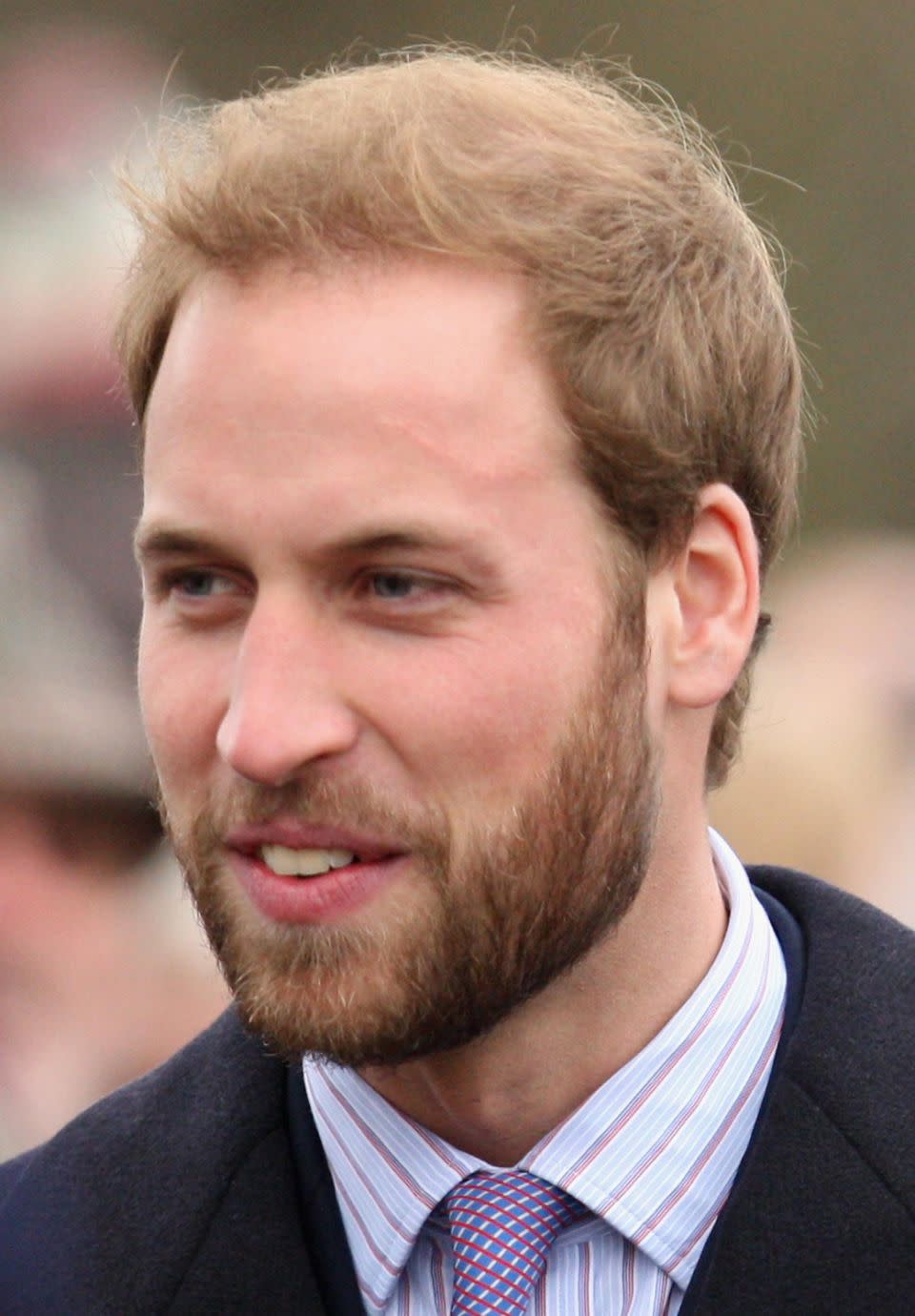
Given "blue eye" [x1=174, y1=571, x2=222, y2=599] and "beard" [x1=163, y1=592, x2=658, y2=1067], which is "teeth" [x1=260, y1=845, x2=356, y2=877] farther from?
"blue eye" [x1=174, y1=571, x2=222, y2=599]

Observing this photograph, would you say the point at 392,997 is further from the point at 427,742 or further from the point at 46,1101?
the point at 46,1101

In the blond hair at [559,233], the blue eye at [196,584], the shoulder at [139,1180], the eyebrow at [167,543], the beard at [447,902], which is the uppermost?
the blond hair at [559,233]

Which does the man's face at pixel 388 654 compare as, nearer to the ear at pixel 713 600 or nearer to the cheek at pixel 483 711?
the cheek at pixel 483 711

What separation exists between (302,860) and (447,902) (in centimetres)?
17

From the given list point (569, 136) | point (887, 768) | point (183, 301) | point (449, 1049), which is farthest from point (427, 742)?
point (887, 768)

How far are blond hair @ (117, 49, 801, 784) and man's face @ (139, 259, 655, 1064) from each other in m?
0.05

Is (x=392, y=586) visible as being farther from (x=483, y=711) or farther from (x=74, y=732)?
(x=74, y=732)

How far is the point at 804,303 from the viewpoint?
19.8ft

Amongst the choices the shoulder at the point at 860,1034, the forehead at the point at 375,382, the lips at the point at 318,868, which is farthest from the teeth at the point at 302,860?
the shoulder at the point at 860,1034

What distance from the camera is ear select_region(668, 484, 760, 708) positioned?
234 cm

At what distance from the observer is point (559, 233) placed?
Result: 2236mm

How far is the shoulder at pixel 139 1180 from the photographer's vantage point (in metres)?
2.32

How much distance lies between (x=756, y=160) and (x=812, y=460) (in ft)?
3.08

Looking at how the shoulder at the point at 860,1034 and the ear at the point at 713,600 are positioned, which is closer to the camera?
the shoulder at the point at 860,1034
